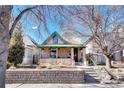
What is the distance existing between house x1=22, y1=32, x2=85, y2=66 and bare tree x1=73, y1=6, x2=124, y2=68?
2.47 m

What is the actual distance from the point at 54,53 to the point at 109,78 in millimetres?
5971

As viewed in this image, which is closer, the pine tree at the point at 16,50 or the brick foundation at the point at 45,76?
the brick foundation at the point at 45,76

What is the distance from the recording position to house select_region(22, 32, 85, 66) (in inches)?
494

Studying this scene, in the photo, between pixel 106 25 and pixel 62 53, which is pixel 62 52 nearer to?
pixel 62 53

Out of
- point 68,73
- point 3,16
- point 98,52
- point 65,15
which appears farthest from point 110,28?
point 3,16

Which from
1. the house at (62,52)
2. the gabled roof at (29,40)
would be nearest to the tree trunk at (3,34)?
the gabled roof at (29,40)

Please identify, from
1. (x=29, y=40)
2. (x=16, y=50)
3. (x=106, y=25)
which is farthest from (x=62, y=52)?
(x=106, y=25)

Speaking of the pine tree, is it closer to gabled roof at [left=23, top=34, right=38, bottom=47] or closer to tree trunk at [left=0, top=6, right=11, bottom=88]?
gabled roof at [left=23, top=34, right=38, bottom=47]

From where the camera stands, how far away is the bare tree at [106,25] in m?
9.62

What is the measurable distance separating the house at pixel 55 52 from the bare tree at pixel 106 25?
247cm

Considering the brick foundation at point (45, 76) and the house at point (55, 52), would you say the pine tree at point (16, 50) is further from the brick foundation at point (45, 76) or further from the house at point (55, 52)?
the brick foundation at point (45, 76)

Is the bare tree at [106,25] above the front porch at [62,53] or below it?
above
